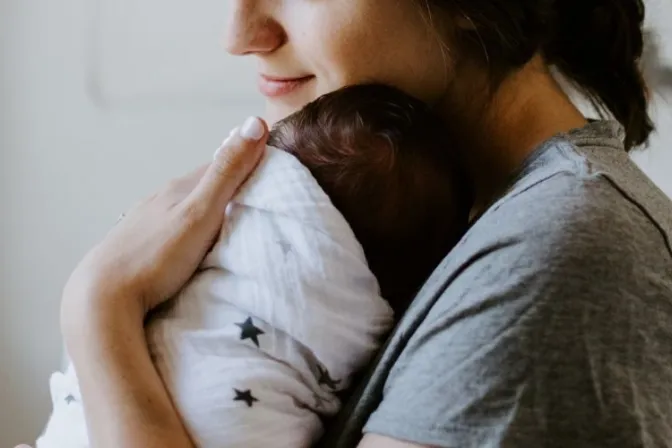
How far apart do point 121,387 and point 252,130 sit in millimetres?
276

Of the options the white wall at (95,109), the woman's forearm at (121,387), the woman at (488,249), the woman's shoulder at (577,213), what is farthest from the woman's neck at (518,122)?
the white wall at (95,109)

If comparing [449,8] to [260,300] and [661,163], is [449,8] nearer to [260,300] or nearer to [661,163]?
[260,300]

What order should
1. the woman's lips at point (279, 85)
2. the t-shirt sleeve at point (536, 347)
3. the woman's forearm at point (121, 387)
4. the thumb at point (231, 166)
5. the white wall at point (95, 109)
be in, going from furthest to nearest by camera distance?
the white wall at point (95, 109)
the woman's lips at point (279, 85)
the thumb at point (231, 166)
the woman's forearm at point (121, 387)
the t-shirt sleeve at point (536, 347)

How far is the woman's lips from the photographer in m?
0.95

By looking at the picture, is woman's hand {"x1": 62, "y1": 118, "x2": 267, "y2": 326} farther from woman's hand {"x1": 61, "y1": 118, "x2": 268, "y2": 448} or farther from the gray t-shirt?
the gray t-shirt

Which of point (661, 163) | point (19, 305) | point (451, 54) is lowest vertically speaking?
point (19, 305)

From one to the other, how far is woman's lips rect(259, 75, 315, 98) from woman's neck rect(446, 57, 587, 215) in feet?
0.60

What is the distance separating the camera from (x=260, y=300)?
738 mm

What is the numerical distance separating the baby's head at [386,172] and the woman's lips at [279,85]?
0.29 ft

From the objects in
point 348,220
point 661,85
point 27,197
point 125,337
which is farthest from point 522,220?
point 27,197

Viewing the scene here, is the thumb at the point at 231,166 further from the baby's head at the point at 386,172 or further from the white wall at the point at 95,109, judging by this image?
the white wall at the point at 95,109

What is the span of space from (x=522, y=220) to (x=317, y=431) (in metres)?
0.27

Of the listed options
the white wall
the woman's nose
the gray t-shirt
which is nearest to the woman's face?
the woman's nose

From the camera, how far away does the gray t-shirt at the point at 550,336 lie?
603 millimetres
